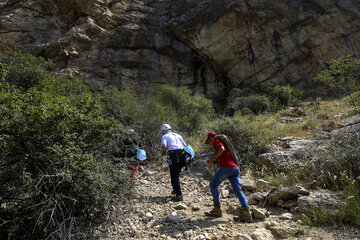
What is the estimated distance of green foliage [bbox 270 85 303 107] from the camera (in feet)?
56.0

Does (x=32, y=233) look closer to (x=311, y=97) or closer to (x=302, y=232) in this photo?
(x=302, y=232)

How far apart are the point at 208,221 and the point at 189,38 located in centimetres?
2188

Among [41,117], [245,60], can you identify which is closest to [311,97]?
[245,60]

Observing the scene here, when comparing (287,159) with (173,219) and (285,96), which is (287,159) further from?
(285,96)

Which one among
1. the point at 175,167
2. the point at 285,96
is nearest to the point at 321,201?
the point at 175,167

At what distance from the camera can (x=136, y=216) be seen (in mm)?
3084

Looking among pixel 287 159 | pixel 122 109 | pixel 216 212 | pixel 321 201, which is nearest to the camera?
pixel 321 201

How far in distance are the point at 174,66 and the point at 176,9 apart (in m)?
6.83

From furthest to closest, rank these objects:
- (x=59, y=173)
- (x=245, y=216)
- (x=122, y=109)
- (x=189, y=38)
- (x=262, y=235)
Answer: (x=189, y=38)
(x=122, y=109)
(x=245, y=216)
(x=59, y=173)
(x=262, y=235)

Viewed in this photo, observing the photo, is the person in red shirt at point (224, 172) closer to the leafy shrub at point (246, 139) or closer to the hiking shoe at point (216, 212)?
the hiking shoe at point (216, 212)

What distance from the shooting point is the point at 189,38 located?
21891 mm

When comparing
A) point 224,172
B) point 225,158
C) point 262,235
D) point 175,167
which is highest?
point 225,158

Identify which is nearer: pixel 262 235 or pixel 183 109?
pixel 262 235

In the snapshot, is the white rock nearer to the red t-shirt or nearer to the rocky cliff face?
the red t-shirt
